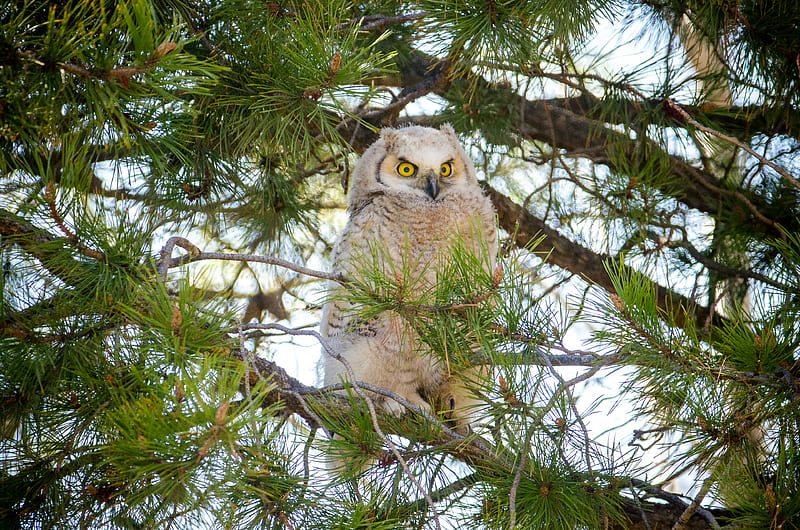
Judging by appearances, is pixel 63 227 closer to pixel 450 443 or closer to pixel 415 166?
pixel 450 443

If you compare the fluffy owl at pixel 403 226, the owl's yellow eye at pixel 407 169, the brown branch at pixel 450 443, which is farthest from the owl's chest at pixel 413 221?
the brown branch at pixel 450 443

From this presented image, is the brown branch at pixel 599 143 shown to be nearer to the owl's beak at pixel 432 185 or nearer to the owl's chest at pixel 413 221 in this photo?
the owl's beak at pixel 432 185

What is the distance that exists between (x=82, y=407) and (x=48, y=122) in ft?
2.26

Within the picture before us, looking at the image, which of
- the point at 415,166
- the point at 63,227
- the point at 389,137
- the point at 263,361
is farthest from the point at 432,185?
the point at 63,227

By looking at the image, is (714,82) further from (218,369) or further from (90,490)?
(90,490)

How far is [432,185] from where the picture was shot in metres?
2.83

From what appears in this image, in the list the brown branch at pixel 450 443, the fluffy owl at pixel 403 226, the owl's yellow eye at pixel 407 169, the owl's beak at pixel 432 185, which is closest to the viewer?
the brown branch at pixel 450 443

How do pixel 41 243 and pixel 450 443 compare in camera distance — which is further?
pixel 450 443

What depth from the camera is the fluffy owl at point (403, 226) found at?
8.79 feet

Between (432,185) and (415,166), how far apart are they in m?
0.16

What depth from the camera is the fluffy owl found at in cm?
268

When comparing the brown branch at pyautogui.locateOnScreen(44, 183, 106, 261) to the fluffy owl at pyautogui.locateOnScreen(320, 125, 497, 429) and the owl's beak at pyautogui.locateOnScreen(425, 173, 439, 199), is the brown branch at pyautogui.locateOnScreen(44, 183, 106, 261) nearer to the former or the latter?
the fluffy owl at pyautogui.locateOnScreen(320, 125, 497, 429)

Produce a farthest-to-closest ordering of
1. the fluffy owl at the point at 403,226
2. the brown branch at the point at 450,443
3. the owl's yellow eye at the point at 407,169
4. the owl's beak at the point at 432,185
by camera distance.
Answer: the owl's yellow eye at the point at 407,169, the owl's beak at the point at 432,185, the fluffy owl at the point at 403,226, the brown branch at the point at 450,443

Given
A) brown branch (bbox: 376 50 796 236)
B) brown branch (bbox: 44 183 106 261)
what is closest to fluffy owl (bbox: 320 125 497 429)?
brown branch (bbox: 376 50 796 236)
